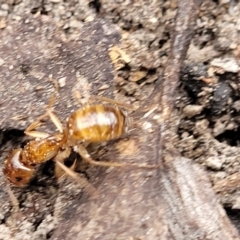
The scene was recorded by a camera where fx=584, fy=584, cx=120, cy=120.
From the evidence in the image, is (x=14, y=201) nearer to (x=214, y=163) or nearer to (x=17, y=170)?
(x=17, y=170)

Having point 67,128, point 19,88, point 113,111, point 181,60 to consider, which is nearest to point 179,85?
point 181,60

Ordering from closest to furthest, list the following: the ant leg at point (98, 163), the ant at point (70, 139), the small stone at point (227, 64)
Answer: the ant leg at point (98, 163) < the ant at point (70, 139) < the small stone at point (227, 64)

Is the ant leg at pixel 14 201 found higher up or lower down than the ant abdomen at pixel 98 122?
lower down

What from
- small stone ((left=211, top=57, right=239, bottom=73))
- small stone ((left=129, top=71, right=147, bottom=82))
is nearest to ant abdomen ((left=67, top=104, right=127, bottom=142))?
small stone ((left=129, top=71, right=147, bottom=82))

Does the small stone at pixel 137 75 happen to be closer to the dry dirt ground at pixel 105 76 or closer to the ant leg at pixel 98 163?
the dry dirt ground at pixel 105 76

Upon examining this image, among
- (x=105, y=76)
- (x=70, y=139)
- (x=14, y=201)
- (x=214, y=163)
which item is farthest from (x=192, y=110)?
(x=14, y=201)

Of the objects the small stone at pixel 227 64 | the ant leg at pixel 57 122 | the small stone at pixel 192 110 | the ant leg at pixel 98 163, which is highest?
the ant leg at pixel 57 122

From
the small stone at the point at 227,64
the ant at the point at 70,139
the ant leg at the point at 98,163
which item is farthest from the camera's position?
the small stone at the point at 227,64

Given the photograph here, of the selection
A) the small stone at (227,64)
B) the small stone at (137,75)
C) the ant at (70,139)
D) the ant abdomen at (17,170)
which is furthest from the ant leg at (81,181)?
the small stone at (227,64)
